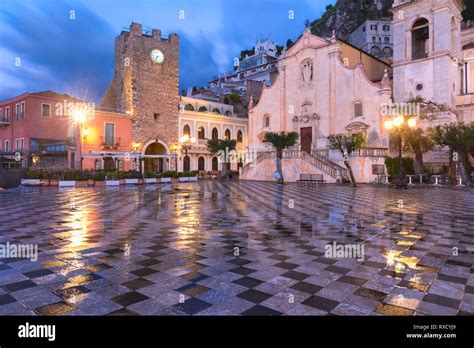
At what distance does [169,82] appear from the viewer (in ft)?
129

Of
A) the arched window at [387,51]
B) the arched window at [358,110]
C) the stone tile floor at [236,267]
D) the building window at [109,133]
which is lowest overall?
the stone tile floor at [236,267]

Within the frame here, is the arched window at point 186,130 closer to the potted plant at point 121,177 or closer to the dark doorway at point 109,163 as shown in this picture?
the dark doorway at point 109,163

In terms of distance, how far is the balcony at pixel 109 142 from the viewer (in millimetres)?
34031

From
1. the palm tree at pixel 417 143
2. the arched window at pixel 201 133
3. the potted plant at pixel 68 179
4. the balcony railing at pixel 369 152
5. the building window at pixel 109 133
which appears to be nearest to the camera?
the potted plant at pixel 68 179

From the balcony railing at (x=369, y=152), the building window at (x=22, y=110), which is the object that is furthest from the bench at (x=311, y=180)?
the building window at (x=22, y=110)

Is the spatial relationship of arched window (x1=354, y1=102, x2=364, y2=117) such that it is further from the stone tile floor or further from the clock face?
the stone tile floor

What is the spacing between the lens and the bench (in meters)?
25.2

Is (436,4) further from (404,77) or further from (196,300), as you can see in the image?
(196,300)

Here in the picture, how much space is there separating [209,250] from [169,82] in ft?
119

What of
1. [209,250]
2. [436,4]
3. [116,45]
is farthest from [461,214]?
[116,45]

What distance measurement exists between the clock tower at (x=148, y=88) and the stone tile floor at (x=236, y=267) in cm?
2874

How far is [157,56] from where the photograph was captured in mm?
38219

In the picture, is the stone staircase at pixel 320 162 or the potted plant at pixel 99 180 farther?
the stone staircase at pixel 320 162

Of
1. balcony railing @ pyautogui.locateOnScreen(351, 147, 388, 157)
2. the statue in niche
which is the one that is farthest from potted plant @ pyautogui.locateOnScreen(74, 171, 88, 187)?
the statue in niche
